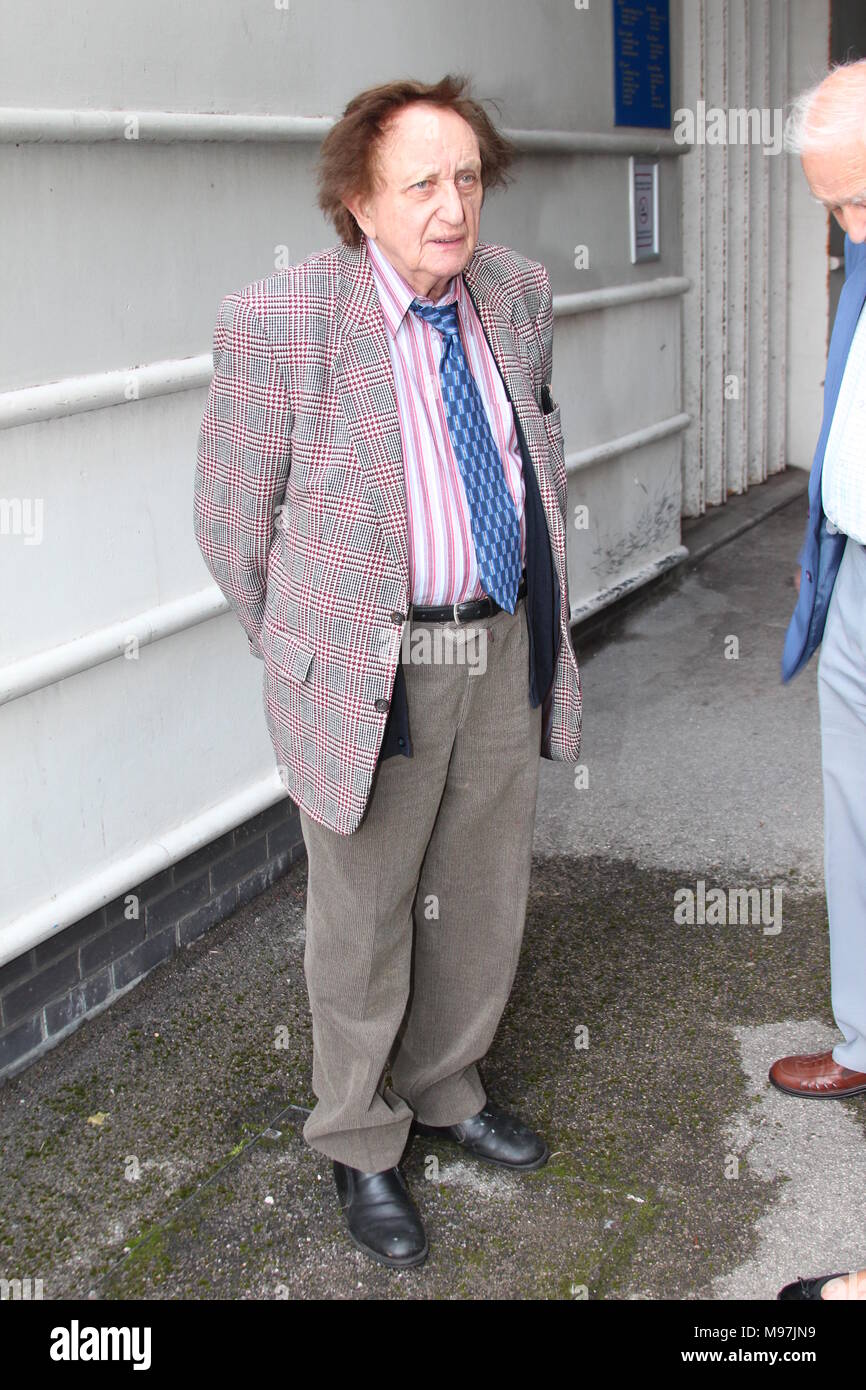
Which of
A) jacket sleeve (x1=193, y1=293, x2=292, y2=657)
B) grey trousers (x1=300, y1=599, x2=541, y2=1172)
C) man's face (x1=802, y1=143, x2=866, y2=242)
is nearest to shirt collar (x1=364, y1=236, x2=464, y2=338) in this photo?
jacket sleeve (x1=193, y1=293, x2=292, y2=657)

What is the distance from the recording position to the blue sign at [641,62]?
5.84 m

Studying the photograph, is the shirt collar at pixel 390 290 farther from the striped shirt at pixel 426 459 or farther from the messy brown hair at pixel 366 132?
the messy brown hair at pixel 366 132

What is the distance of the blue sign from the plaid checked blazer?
361cm

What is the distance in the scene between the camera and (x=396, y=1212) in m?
2.85

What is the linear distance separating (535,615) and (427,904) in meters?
0.65

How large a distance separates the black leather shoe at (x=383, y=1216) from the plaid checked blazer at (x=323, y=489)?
814 millimetres

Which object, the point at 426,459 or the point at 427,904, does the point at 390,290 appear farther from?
the point at 427,904

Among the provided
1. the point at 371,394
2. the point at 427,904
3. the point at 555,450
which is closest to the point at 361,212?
the point at 371,394

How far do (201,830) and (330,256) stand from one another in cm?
187

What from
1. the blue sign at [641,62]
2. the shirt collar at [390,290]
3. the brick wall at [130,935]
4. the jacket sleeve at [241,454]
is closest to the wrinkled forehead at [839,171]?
the shirt collar at [390,290]

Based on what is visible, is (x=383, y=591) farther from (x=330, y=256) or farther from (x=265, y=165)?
(x=265, y=165)

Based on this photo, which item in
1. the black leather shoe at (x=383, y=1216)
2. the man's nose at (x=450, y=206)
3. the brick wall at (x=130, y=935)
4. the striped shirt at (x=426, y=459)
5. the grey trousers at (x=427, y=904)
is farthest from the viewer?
the brick wall at (x=130, y=935)

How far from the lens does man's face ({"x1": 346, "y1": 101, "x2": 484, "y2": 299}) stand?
7.89 ft

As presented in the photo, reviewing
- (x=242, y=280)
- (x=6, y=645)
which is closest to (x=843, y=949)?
(x=6, y=645)
